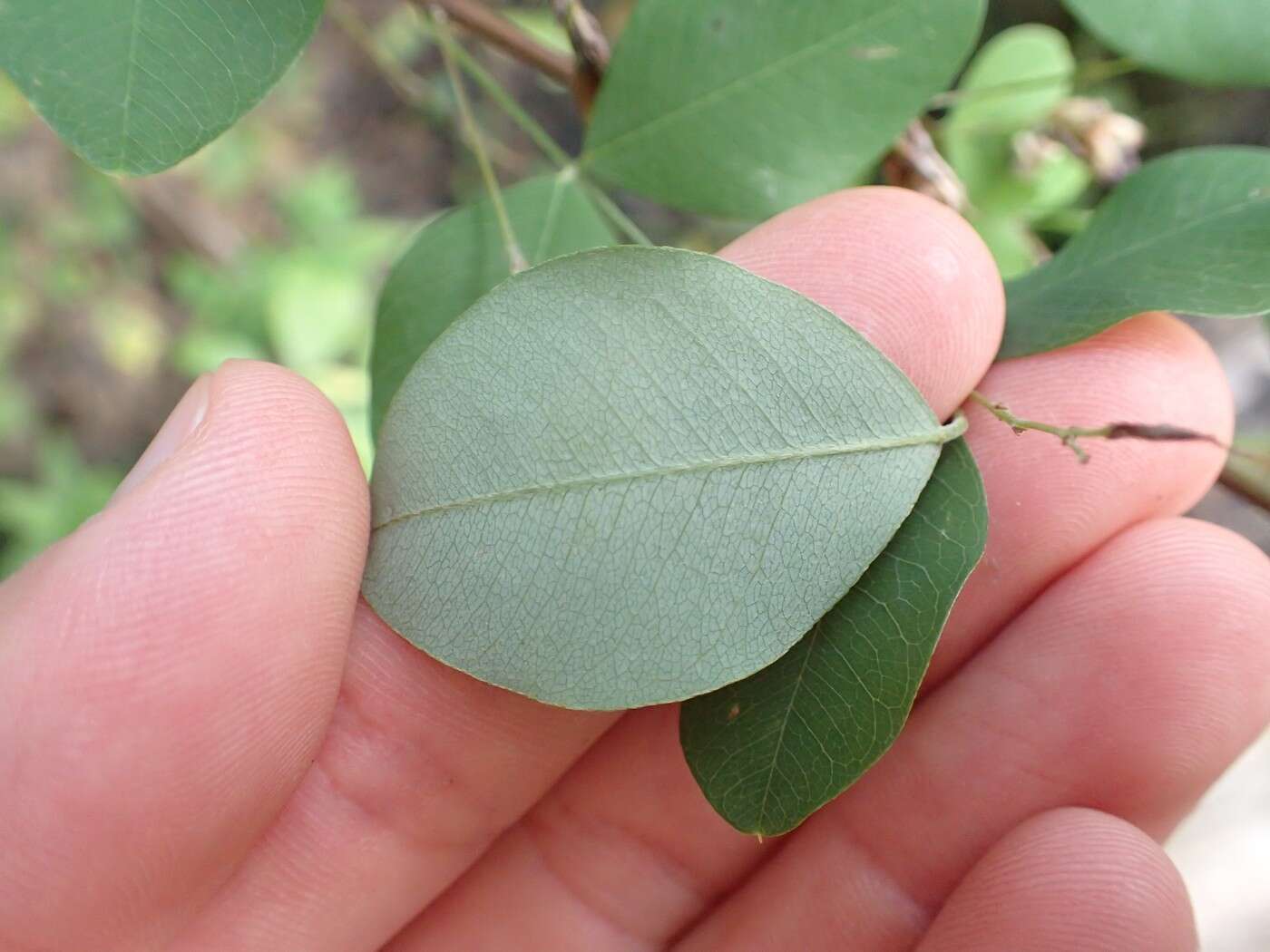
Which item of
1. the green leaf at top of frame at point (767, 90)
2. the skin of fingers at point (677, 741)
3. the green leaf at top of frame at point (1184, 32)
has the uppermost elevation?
the green leaf at top of frame at point (1184, 32)

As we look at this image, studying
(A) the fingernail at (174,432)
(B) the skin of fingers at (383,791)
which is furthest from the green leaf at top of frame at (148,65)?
(B) the skin of fingers at (383,791)

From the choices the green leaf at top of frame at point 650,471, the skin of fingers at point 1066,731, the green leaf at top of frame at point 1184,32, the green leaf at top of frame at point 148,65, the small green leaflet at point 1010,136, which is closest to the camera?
the green leaf at top of frame at point 148,65

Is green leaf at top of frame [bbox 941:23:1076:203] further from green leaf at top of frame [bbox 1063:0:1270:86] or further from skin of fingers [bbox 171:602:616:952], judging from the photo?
skin of fingers [bbox 171:602:616:952]

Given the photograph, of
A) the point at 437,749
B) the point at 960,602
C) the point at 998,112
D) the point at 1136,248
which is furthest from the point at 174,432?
the point at 998,112

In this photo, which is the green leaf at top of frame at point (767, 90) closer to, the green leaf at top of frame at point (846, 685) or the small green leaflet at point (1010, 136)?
the green leaf at top of frame at point (846, 685)

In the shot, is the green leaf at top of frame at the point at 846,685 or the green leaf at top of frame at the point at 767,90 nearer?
Result: the green leaf at top of frame at the point at 846,685

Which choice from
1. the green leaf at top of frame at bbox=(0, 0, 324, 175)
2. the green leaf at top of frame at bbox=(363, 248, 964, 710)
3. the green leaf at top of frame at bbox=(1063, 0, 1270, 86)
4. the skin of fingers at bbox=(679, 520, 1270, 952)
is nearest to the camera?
the green leaf at top of frame at bbox=(0, 0, 324, 175)

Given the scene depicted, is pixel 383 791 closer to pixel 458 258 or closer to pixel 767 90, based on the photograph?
pixel 458 258

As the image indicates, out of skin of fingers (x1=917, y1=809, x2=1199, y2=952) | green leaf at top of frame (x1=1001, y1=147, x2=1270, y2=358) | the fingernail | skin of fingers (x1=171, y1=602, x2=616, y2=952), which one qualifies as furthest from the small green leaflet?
the fingernail
